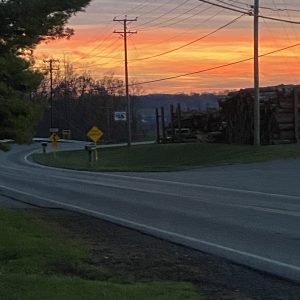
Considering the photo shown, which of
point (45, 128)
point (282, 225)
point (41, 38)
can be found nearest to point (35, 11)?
point (41, 38)

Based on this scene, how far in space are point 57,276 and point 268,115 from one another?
38.8 metres

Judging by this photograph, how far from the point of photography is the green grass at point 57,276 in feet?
21.8

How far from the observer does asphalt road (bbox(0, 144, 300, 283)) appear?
1029 centimetres

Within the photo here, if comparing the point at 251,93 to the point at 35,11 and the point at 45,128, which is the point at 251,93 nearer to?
the point at 35,11

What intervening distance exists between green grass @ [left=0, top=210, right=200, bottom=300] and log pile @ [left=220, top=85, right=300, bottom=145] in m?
34.7

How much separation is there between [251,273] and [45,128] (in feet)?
379

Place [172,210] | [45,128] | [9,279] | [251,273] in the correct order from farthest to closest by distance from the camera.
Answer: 1. [45,128]
2. [172,210]
3. [251,273]
4. [9,279]

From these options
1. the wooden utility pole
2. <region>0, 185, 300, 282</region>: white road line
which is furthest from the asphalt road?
the wooden utility pole

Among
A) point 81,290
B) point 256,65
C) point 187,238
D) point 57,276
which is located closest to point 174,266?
point 57,276

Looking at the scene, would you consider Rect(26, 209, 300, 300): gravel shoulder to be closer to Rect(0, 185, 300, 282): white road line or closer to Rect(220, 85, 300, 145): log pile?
Rect(0, 185, 300, 282): white road line

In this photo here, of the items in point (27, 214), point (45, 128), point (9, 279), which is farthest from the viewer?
point (45, 128)

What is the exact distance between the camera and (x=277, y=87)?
45.8 m

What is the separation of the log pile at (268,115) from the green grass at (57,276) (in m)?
34.7

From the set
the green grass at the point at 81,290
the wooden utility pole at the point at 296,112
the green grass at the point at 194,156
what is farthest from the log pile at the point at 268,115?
the green grass at the point at 81,290
